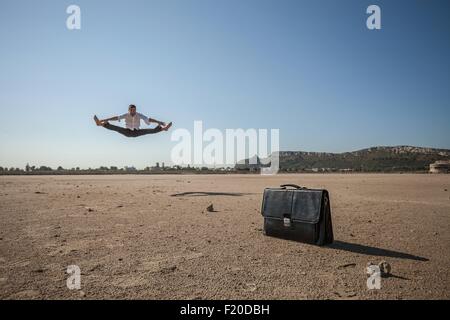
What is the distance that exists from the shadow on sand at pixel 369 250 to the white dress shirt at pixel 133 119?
9683mm

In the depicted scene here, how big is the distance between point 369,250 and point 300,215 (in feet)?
3.94

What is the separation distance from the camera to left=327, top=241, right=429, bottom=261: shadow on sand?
438 centimetres

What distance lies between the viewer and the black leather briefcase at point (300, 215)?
15.9ft

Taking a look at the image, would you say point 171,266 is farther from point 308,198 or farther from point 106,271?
point 308,198

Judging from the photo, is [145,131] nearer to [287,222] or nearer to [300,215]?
[287,222]

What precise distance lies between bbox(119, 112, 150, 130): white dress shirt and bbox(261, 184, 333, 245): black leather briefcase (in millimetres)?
8496

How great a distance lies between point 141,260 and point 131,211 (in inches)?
181

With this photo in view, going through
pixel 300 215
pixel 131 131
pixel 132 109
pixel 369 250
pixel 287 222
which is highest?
pixel 132 109

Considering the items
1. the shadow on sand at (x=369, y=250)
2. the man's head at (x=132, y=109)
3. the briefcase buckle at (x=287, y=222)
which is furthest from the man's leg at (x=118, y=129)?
the shadow on sand at (x=369, y=250)

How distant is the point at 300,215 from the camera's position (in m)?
5.00

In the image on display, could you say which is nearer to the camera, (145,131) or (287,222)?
(287,222)
